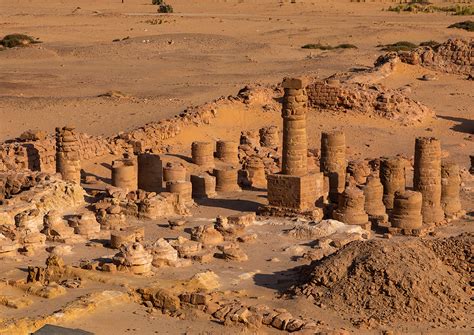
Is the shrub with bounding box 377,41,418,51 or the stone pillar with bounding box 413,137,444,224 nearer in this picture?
the stone pillar with bounding box 413,137,444,224

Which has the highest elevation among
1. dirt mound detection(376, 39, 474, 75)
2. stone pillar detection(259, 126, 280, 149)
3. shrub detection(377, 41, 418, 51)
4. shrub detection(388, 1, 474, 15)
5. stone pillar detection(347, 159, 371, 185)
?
dirt mound detection(376, 39, 474, 75)

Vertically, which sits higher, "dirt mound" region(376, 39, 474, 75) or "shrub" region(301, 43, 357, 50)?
"dirt mound" region(376, 39, 474, 75)

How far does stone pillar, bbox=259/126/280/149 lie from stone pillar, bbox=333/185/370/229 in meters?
8.59

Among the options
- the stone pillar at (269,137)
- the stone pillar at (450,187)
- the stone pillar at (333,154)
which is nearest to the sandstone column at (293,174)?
the stone pillar at (333,154)

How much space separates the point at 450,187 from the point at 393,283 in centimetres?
901

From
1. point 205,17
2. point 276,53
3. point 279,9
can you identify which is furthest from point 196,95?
point 279,9

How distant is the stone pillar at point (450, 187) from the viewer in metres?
25.2

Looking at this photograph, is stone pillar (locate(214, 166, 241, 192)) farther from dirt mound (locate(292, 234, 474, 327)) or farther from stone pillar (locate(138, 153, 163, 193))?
dirt mound (locate(292, 234, 474, 327))

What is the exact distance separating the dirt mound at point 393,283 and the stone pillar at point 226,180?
8671 mm

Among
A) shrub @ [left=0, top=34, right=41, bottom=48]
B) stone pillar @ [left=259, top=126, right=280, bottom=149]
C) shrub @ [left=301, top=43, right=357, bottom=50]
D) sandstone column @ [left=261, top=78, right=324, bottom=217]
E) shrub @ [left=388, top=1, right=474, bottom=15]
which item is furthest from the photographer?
shrub @ [left=388, top=1, right=474, bottom=15]

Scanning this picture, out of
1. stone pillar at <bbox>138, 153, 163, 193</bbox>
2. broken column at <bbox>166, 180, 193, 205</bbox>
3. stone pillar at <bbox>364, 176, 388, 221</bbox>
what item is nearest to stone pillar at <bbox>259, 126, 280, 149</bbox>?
stone pillar at <bbox>138, 153, 163, 193</bbox>

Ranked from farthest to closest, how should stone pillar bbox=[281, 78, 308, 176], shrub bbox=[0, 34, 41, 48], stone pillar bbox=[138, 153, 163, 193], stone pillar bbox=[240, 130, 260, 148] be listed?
shrub bbox=[0, 34, 41, 48], stone pillar bbox=[240, 130, 260, 148], stone pillar bbox=[138, 153, 163, 193], stone pillar bbox=[281, 78, 308, 176]

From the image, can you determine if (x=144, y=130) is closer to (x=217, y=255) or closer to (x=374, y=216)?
(x=374, y=216)

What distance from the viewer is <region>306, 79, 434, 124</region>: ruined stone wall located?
3534 centimetres
